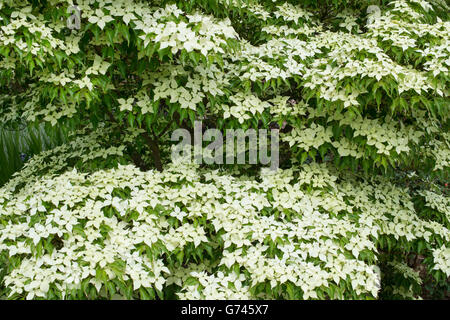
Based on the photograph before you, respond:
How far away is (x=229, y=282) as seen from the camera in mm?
2949

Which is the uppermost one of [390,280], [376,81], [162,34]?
[162,34]

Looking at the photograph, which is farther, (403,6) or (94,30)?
(403,6)

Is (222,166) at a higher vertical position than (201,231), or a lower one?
higher

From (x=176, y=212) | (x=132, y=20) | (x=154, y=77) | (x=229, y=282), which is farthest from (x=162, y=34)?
(x=229, y=282)

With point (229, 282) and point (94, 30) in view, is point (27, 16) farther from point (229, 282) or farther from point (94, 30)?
point (229, 282)

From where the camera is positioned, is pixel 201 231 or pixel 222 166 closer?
pixel 201 231

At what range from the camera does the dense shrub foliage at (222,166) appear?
9.44 ft

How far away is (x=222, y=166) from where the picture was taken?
161 inches

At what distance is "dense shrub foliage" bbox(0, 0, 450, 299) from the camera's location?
288cm

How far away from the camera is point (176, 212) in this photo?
3.19m
